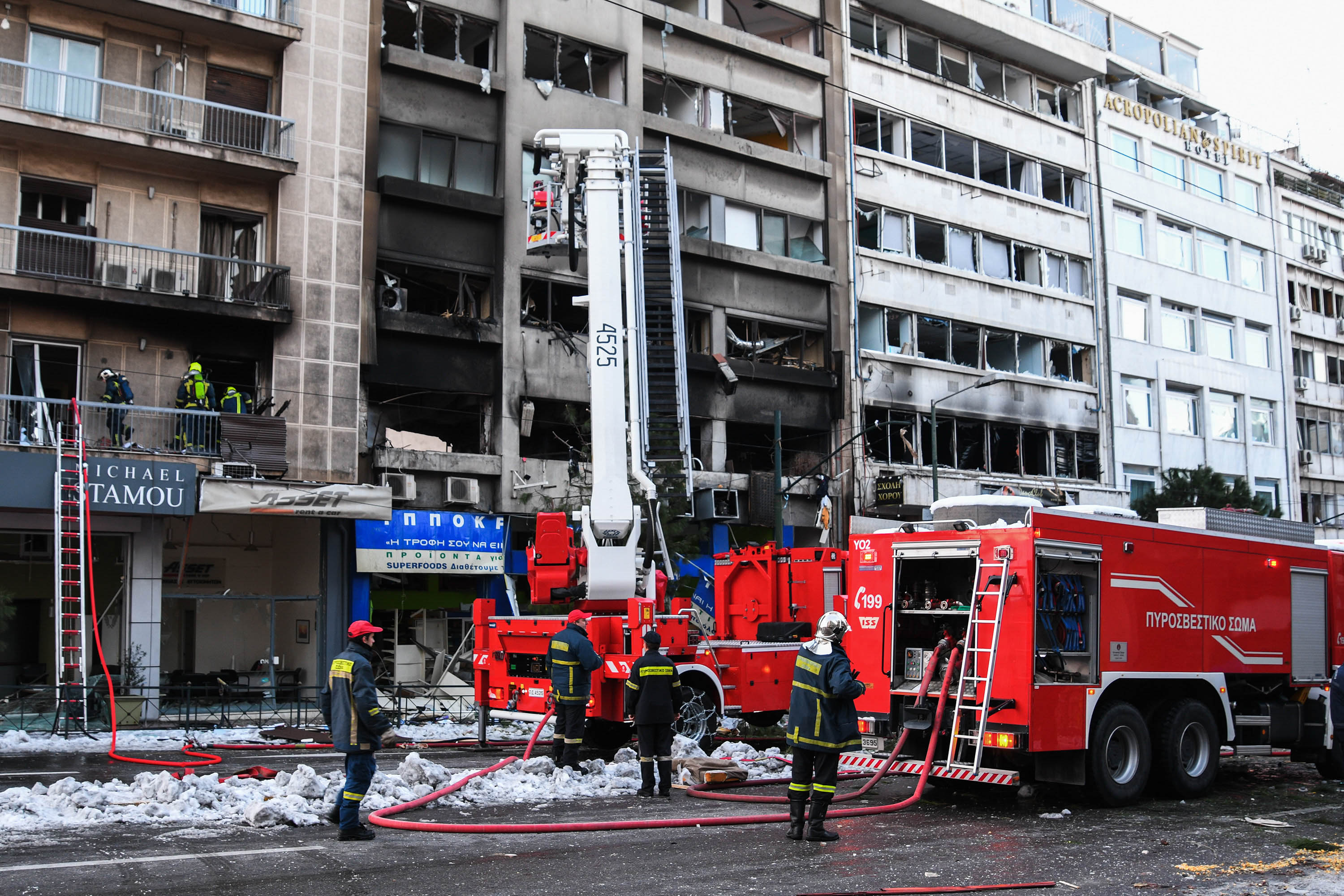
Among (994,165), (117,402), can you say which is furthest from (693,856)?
(994,165)

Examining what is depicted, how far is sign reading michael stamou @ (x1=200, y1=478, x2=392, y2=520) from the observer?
75.4 ft

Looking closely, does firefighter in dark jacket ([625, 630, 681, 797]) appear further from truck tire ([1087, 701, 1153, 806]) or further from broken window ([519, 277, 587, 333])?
broken window ([519, 277, 587, 333])

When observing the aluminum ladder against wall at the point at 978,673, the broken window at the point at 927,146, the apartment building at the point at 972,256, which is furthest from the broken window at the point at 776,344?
the aluminum ladder against wall at the point at 978,673

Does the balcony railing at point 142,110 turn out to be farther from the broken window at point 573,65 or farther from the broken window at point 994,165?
the broken window at point 994,165

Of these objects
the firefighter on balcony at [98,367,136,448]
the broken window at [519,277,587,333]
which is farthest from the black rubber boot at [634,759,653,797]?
the broken window at [519,277,587,333]

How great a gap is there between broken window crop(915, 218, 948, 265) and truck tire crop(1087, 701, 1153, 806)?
27320 millimetres

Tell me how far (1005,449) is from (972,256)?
6041 millimetres

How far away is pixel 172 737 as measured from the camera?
18.7 m

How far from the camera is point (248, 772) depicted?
13266mm

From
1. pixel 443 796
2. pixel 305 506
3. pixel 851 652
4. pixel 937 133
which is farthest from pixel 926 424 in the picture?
pixel 443 796

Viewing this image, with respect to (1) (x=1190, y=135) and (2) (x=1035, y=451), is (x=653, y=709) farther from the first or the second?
(1) (x=1190, y=135)

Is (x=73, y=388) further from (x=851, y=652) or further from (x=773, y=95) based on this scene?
(x=773, y=95)

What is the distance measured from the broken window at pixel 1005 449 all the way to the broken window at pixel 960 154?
802cm

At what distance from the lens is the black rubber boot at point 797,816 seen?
1029 centimetres
